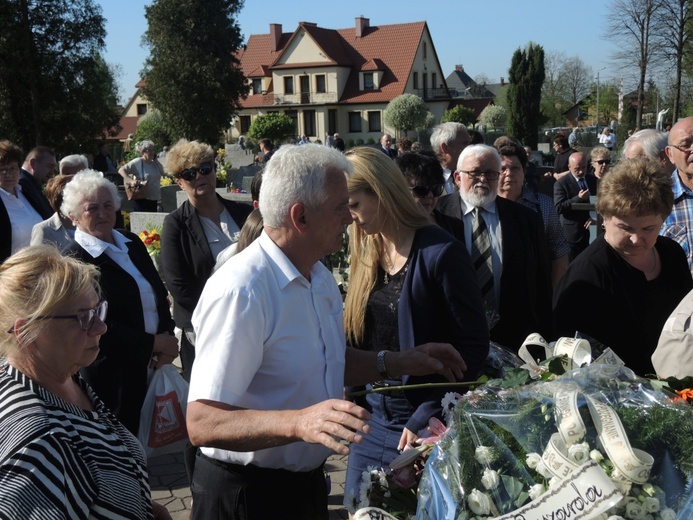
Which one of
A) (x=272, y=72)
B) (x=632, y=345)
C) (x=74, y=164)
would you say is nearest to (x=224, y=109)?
(x=272, y=72)

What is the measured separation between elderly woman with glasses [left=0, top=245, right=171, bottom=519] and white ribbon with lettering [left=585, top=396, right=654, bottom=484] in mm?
1446

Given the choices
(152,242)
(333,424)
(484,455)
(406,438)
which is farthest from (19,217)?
(484,455)

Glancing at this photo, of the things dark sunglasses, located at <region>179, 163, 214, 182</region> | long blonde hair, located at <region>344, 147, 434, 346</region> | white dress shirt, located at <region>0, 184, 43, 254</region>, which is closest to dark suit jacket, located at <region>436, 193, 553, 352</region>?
long blonde hair, located at <region>344, 147, 434, 346</region>

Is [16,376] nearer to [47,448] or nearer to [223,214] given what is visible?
[47,448]

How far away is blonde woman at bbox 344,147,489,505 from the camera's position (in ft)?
9.93

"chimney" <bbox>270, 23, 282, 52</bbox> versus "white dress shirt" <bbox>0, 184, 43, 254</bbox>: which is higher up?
"chimney" <bbox>270, 23, 282, 52</bbox>

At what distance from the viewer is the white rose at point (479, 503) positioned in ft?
5.48

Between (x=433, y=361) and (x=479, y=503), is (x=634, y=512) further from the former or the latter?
(x=433, y=361)

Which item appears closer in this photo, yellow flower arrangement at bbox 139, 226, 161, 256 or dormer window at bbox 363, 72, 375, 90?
yellow flower arrangement at bbox 139, 226, 161, 256

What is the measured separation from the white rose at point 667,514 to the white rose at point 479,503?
0.36 m

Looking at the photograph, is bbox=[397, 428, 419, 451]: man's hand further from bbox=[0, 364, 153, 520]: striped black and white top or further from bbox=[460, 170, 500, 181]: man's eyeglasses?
bbox=[460, 170, 500, 181]: man's eyeglasses

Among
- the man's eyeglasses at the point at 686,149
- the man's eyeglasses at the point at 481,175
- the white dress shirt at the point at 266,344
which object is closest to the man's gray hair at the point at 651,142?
the man's eyeglasses at the point at 686,149

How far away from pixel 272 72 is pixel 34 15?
42382 mm

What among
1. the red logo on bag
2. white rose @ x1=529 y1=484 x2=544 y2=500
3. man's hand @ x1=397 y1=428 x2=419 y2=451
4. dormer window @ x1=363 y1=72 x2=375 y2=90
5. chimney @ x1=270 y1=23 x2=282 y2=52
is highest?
chimney @ x1=270 y1=23 x2=282 y2=52
